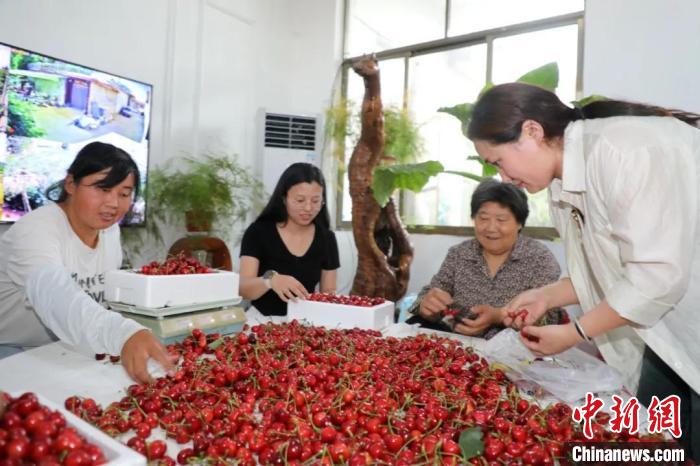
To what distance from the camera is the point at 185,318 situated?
144cm

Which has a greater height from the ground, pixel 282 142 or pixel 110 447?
pixel 282 142

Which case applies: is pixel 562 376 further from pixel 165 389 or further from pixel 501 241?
pixel 501 241

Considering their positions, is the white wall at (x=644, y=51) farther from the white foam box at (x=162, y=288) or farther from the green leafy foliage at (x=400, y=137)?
the white foam box at (x=162, y=288)

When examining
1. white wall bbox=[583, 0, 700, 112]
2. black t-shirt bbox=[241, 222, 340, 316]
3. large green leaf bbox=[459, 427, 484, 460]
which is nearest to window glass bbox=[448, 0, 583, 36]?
white wall bbox=[583, 0, 700, 112]

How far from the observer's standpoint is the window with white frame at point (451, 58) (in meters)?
3.83

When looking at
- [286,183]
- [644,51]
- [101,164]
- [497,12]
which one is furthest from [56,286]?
[497,12]

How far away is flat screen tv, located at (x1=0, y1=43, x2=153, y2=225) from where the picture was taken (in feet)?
9.29

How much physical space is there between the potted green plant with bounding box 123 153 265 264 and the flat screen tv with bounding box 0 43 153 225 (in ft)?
0.76

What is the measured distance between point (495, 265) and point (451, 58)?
2.79m

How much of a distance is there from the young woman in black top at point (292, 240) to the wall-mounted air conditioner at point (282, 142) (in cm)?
221

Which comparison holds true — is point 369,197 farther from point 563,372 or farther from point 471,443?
point 471,443

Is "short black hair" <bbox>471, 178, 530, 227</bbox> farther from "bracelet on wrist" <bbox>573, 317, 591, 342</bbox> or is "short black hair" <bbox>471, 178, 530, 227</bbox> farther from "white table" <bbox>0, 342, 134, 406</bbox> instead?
"white table" <bbox>0, 342, 134, 406</bbox>

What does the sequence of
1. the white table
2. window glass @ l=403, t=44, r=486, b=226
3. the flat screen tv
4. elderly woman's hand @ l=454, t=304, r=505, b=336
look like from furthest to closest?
window glass @ l=403, t=44, r=486, b=226 → the flat screen tv → elderly woman's hand @ l=454, t=304, r=505, b=336 → the white table

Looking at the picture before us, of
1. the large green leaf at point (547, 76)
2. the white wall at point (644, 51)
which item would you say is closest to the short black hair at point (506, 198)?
the large green leaf at point (547, 76)
